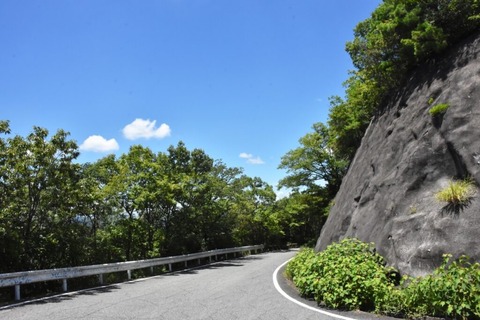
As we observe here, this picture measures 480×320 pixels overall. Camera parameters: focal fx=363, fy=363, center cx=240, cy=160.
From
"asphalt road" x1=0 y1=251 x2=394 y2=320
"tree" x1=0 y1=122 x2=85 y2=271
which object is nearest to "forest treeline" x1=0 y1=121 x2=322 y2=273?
"tree" x1=0 y1=122 x2=85 y2=271

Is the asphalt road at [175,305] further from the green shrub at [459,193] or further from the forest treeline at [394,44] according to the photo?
the forest treeline at [394,44]

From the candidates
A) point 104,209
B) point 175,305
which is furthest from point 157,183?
point 175,305

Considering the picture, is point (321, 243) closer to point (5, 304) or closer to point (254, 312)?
point (254, 312)

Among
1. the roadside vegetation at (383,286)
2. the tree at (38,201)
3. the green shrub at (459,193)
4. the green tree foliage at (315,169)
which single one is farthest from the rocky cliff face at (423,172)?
the green tree foliage at (315,169)

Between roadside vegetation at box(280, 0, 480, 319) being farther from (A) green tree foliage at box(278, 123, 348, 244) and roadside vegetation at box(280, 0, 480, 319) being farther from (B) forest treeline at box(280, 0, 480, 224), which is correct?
(A) green tree foliage at box(278, 123, 348, 244)

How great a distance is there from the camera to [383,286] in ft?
25.2

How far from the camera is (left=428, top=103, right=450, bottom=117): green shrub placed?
10.4m

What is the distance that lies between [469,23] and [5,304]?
53.0 feet

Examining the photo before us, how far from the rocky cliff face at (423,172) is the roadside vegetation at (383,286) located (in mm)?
509

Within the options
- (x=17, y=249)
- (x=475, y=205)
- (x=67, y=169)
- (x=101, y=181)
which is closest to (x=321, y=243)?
(x=475, y=205)

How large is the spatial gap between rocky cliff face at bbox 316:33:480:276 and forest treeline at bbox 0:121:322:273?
37.0ft

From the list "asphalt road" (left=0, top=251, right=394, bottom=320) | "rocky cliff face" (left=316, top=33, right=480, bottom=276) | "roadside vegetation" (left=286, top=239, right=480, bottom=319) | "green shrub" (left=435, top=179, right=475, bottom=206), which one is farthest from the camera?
"green shrub" (left=435, top=179, right=475, bottom=206)

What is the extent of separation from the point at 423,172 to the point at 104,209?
16.7 meters

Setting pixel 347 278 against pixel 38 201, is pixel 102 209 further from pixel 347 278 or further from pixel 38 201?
pixel 347 278
